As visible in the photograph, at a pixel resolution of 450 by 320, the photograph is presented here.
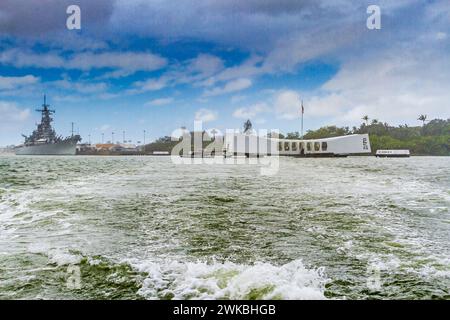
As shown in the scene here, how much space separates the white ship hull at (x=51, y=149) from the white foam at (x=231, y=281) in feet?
314

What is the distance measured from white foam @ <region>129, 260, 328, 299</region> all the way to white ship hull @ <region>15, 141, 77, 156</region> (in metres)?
95.7

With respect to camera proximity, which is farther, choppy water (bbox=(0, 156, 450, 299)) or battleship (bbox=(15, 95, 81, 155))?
battleship (bbox=(15, 95, 81, 155))

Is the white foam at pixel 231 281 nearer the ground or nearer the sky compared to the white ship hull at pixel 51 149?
nearer the ground

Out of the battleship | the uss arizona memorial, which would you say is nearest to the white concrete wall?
the uss arizona memorial

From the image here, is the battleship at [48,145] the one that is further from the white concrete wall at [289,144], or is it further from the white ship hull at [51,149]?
the white concrete wall at [289,144]

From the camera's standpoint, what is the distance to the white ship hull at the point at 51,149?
89356mm

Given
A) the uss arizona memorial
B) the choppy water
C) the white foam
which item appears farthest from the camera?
the uss arizona memorial

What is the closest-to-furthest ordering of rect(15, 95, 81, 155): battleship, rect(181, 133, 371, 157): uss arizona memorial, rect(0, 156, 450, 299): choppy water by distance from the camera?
1. rect(0, 156, 450, 299): choppy water
2. rect(181, 133, 371, 157): uss arizona memorial
3. rect(15, 95, 81, 155): battleship

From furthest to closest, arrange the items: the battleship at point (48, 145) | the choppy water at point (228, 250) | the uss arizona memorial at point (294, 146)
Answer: the battleship at point (48, 145), the uss arizona memorial at point (294, 146), the choppy water at point (228, 250)

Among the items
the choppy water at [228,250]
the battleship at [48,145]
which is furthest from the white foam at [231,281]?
the battleship at [48,145]

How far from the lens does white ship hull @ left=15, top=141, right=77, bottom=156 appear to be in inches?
3518

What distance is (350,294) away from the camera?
3.00 m

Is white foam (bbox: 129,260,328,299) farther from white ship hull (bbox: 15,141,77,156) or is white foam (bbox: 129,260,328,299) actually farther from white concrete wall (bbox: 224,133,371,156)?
white ship hull (bbox: 15,141,77,156)
